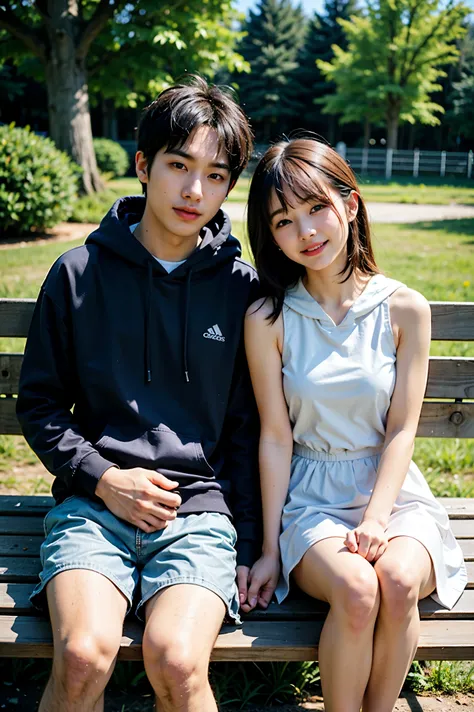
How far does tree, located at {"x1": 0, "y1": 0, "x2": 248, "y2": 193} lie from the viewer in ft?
46.6

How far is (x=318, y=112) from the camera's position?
155 feet

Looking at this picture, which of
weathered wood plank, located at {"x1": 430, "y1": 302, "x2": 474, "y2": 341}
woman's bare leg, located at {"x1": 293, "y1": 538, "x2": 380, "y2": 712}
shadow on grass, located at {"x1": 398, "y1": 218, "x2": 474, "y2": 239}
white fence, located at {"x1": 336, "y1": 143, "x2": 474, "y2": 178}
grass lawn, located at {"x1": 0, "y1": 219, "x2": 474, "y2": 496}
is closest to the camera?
woman's bare leg, located at {"x1": 293, "y1": 538, "x2": 380, "y2": 712}

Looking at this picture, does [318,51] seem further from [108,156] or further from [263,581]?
[263,581]

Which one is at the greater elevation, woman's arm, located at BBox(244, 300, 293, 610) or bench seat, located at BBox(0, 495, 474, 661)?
woman's arm, located at BBox(244, 300, 293, 610)

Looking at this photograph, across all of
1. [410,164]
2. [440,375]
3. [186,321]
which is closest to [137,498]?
[186,321]

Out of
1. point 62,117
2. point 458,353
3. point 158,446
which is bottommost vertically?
point 458,353

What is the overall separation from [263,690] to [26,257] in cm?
798

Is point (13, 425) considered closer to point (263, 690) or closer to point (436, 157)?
point (263, 690)

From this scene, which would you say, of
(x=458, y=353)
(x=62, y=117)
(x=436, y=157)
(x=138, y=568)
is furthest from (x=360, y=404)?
(x=436, y=157)

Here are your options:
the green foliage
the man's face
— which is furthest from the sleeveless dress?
the green foliage

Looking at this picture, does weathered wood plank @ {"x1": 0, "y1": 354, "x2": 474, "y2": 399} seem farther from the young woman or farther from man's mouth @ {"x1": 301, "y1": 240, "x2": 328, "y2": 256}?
man's mouth @ {"x1": 301, "y1": 240, "x2": 328, "y2": 256}

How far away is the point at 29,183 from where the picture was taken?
1124 centimetres

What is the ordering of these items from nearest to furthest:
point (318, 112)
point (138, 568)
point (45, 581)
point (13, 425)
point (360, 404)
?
point (45, 581) < point (138, 568) < point (360, 404) < point (13, 425) < point (318, 112)

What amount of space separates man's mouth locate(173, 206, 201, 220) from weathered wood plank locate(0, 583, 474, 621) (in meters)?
1.22
